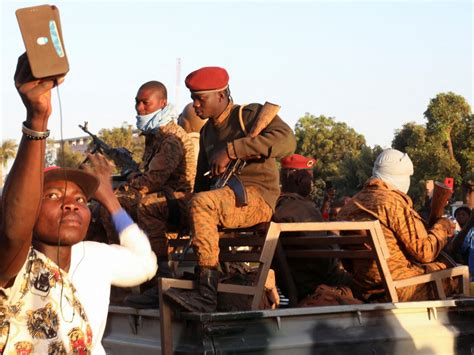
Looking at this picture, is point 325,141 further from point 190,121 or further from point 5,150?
point 190,121

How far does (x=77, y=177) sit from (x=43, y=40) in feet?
3.58

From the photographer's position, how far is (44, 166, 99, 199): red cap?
3833 mm

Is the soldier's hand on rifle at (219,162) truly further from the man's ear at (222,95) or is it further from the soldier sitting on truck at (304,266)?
the soldier sitting on truck at (304,266)

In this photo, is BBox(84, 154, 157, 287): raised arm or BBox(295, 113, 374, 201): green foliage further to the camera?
BBox(295, 113, 374, 201): green foliage

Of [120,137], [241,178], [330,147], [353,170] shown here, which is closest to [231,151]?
[241,178]

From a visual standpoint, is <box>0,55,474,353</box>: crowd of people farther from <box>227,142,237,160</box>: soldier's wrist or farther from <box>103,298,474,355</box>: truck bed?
<box>103,298,474,355</box>: truck bed

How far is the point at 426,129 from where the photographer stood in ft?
122

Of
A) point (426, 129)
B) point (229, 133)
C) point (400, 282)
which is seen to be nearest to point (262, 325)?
point (400, 282)

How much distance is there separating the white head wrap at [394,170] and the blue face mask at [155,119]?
65.3 inches

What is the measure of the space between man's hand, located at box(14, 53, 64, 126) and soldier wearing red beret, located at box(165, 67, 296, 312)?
2.72 m

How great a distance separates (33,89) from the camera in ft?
9.62

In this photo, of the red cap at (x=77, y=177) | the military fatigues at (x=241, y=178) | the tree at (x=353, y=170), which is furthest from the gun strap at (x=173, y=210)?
the tree at (x=353, y=170)

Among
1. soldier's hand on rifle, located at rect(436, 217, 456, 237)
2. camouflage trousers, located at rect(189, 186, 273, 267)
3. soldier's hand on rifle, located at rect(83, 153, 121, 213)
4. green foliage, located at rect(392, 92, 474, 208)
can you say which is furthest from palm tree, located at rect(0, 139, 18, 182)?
green foliage, located at rect(392, 92, 474, 208)

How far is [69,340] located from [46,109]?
952 millimetres
